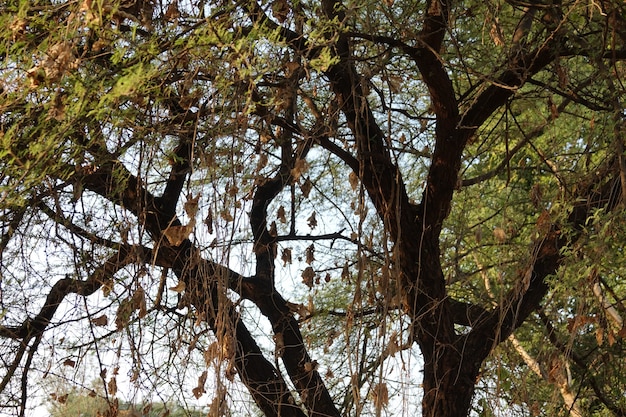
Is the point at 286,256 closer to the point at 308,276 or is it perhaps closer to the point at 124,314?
the point at 308,276

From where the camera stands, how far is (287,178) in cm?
367

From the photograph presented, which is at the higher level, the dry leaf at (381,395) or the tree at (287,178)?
the tree at (287,178)

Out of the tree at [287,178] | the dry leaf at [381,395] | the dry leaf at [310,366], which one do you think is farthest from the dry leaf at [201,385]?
the dry leaf at [310,366]

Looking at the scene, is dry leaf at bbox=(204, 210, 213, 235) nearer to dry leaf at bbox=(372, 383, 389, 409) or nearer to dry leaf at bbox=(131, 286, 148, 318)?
dry leaf at bbox=(131, 286, 148, 318)

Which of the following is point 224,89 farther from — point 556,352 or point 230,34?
point 556,352

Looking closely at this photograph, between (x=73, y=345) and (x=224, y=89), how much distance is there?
6.16 ft

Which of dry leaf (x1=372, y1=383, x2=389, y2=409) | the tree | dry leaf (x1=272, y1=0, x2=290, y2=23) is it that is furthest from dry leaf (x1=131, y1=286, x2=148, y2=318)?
dry leaf (x1=272, y1=0, x2=290, y2=23)

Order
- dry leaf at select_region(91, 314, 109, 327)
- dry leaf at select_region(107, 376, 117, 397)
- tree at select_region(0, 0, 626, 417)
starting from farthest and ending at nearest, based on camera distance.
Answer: dry leaf at select_region(91, 314, 109, 327), dry leaf at select_region(107, 376, 117, 397), tree at select_region(0, 0, 626, 417)

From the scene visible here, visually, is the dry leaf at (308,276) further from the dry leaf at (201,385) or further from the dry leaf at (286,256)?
the dry leaf at (201,385)

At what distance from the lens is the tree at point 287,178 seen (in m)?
2.46

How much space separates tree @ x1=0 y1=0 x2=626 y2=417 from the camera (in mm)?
2457

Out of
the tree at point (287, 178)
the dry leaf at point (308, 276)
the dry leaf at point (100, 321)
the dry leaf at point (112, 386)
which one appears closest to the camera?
the tree at point (287, 178)

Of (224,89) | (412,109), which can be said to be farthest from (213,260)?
(412,109)

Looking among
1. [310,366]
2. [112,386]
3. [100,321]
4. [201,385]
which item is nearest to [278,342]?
[310,366]
